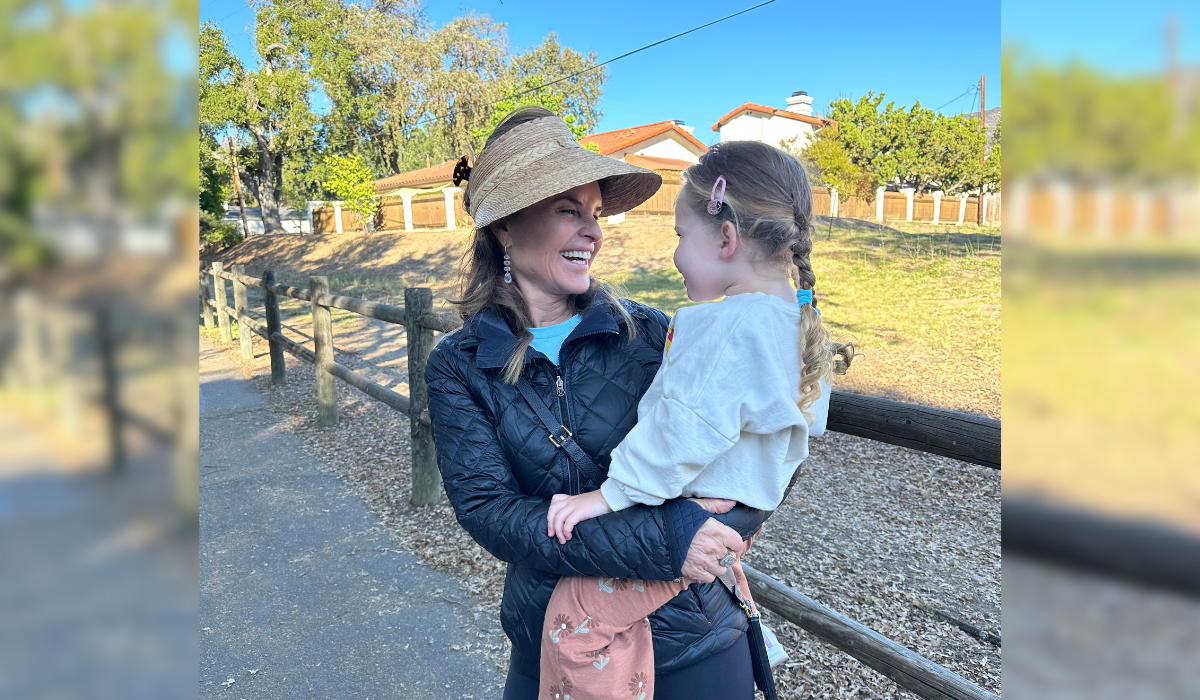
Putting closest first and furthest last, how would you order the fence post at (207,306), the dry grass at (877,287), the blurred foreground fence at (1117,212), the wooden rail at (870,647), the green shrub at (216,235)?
the blurred foreground fence at (1117,212), the wooden rail at (870,647), the dry grass at (877,287), the fence post at (207,306), the green shrub at (216,235)

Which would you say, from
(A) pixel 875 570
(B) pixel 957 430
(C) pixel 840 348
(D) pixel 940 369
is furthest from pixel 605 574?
(D) pixel 940 369

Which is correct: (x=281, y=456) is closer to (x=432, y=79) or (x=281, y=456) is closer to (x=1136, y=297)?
(x=1136, y=297)

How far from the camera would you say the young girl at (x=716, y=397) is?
4.07ft

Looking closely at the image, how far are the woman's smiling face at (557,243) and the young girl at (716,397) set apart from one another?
23cm

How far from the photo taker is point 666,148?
36875mm

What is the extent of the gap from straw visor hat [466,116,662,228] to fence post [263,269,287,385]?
20.5ft

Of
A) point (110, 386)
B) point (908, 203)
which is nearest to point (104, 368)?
point (110, 386)

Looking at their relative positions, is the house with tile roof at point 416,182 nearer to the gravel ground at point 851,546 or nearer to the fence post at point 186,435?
the gravel ground at point 851,546

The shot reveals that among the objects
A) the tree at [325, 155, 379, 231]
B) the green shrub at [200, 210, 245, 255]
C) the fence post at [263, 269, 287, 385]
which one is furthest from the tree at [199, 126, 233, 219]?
the fence post at [263, 269, 287, 385]

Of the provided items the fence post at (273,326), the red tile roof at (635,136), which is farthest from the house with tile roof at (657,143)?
the fence post at (273,326)

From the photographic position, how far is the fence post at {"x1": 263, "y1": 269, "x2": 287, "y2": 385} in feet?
24.0

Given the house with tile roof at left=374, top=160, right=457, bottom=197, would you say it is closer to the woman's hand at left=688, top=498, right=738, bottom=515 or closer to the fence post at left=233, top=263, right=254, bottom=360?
the fence post at left=233, top=263, right=254, bottom=360

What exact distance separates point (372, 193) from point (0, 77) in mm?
32479

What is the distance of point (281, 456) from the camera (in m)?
5.32
